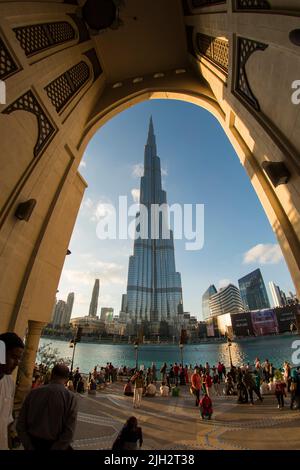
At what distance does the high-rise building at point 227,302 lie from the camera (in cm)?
16462

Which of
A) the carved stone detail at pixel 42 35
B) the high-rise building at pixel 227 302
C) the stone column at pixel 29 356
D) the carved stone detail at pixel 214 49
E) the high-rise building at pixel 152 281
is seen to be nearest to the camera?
the carved stone detail at pixel 42 35

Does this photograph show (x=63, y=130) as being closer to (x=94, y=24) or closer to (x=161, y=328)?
(x=94, y=24)

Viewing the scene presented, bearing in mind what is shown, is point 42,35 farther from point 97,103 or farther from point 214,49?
point 214,49

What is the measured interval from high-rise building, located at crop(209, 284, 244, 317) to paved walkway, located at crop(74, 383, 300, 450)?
168952 millimetres

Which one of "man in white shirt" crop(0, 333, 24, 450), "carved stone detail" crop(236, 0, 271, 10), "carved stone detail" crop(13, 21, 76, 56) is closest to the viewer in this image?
"man in white shirt" crop(0, 333, 24, 450)

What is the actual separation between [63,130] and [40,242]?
3.93m

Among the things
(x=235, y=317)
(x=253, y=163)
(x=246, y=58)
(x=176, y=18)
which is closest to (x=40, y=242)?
(x=253, y=163)

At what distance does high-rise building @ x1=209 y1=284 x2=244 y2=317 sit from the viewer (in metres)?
165

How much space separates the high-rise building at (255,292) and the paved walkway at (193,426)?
195658mm

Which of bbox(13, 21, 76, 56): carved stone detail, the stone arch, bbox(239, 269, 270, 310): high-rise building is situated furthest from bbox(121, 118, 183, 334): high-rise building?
bbox(13, 21, 76, 56): carved stone detail

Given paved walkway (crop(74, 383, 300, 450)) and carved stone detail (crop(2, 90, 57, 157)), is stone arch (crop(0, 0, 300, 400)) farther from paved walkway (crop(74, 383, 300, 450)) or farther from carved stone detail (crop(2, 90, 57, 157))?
paved walkway (crop(74, 383, 300, 450))

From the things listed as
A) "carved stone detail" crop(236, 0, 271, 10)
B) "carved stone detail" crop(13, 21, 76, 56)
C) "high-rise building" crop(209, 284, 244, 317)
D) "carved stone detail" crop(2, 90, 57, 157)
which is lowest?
"carved stone detail" crop(2, 90, 57, 157)

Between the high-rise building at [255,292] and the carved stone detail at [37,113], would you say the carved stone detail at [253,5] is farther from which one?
the high-rise building at [255,292]

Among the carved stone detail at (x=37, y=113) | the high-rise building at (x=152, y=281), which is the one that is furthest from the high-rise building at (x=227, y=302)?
the carved stone detail at (x=37, y=113)
